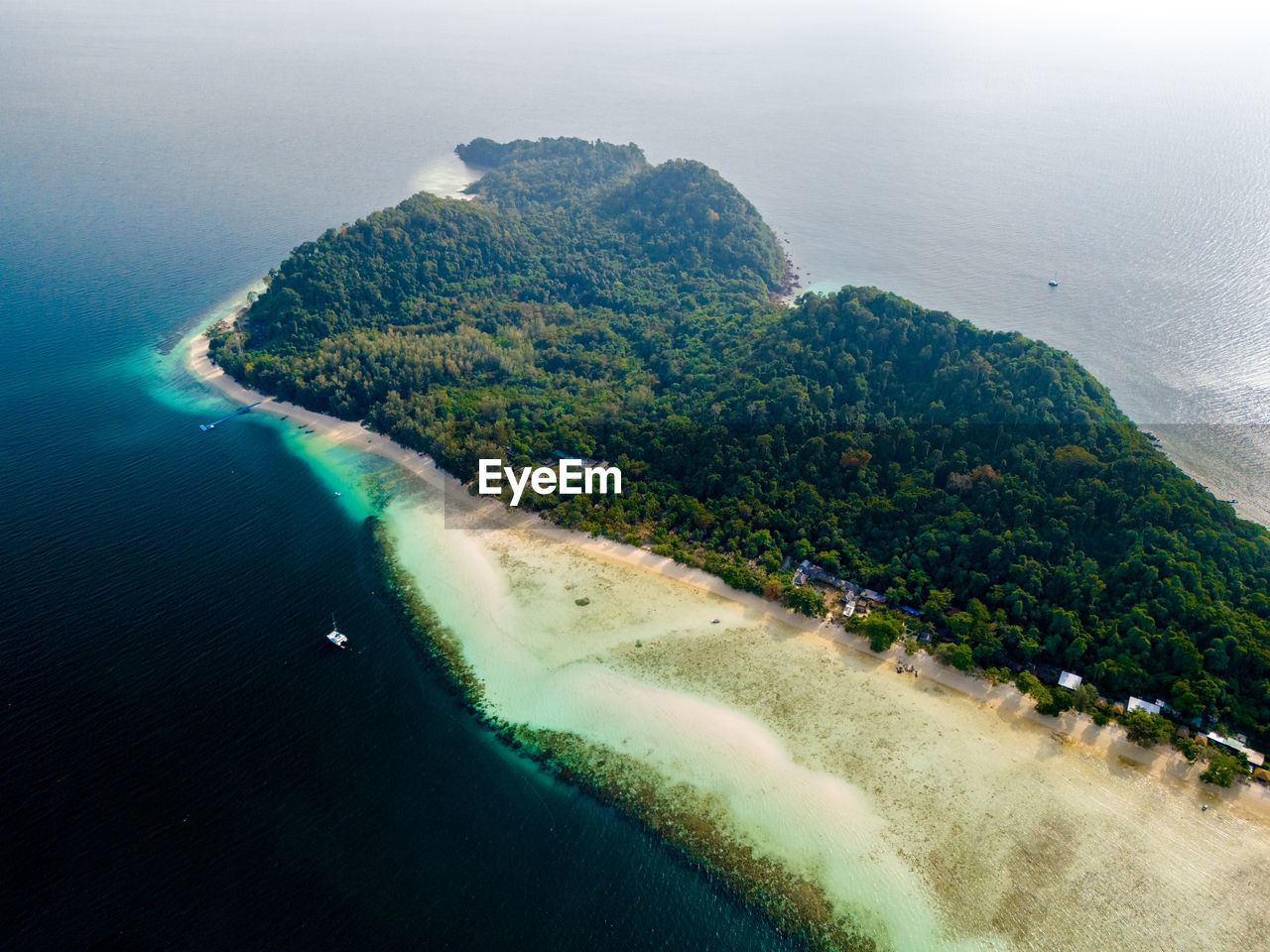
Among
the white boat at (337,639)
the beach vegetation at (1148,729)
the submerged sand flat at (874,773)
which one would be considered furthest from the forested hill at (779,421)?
the white boat at (337,639)

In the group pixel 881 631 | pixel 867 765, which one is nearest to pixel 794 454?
pixel 881 631

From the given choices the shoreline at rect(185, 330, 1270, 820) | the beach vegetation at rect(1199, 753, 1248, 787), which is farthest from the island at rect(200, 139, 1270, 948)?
the shoreline at rect(185, 330, 1270, 820)

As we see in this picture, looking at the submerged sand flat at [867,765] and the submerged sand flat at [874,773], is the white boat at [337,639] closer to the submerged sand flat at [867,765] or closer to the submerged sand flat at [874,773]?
the submerged sand flat at [867,765]

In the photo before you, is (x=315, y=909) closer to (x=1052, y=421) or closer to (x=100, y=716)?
(x=100, y=716)

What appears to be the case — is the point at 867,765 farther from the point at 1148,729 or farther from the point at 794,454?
the point at 794,454

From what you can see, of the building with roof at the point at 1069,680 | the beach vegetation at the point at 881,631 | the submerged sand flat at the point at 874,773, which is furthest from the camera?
the beach vegetation at the point at 881,631

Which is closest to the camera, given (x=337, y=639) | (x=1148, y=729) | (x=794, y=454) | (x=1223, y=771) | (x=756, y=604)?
(x=1223, y=771)

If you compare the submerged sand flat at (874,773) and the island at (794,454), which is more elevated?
the island at (794,454)

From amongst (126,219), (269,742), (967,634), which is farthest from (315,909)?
(126,219)
